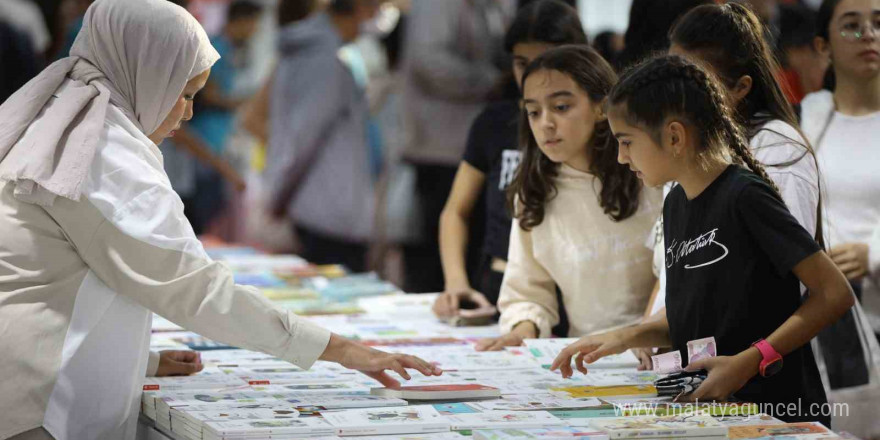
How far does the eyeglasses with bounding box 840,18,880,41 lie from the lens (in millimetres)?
3650

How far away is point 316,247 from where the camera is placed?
6.77 metres

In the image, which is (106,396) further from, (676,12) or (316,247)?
(316,247)

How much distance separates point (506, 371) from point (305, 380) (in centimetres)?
47

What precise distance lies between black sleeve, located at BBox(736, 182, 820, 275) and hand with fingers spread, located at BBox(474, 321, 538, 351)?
0.94 meters

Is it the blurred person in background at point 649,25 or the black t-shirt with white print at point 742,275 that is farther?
the blurred person in background at point 649,25

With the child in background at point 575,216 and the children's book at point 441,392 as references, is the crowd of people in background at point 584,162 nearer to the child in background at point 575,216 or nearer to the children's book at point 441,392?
the child in background at point 575,216

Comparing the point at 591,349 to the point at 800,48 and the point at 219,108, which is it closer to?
the point at 800,48

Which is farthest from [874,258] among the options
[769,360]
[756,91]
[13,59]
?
[13,59]

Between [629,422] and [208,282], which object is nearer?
[629,422]

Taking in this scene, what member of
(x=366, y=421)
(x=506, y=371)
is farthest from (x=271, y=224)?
(x=366, y=421)

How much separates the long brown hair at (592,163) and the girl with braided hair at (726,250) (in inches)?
24.9

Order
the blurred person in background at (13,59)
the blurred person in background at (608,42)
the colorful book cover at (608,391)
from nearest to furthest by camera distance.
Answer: the colorful book cover at (608,391), the blurred person in background at (608,42), the blurred person in background at (13,59)

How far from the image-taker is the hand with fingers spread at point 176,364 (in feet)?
9.12

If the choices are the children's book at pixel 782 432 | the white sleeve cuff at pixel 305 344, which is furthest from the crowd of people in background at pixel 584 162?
the white sleeve cuff at pixel 305 344
